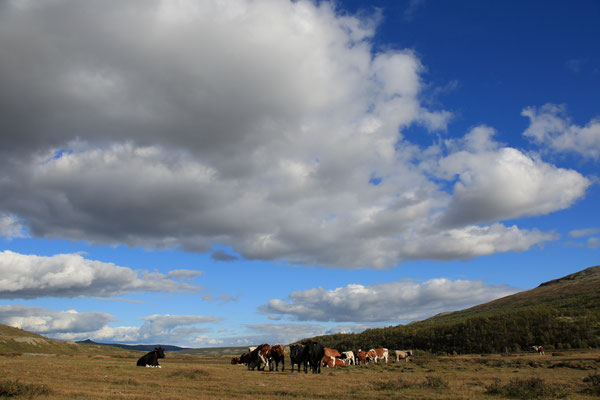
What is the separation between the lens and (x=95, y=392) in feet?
61.0

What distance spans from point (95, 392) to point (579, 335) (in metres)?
74.4

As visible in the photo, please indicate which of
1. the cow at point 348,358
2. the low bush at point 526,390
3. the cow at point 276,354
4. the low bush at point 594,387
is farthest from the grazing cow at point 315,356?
the low bush at point 594,387

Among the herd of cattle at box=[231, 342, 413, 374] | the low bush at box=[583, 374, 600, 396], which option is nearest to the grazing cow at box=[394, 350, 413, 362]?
the herd of cattle at box=[231, 342, 413, 374]

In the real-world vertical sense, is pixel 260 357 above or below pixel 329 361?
above

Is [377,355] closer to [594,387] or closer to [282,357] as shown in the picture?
[282,357]

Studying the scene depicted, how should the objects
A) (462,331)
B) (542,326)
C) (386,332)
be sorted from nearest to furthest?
(542,326) → (462,331) → (386,332)

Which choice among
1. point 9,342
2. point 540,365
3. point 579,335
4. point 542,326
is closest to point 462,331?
point 542,326

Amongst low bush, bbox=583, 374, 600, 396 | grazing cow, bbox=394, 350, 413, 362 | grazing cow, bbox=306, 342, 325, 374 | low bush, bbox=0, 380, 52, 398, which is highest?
low bush, bbox=0, 380, 52, 398

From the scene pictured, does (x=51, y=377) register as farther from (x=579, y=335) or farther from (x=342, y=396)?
(x=579, y=335)

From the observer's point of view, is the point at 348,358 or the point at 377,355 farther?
the point at 377,355

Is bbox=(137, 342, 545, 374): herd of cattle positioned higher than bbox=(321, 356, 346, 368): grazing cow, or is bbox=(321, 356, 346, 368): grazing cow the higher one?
bbox=(137, 342, 545, 374): herd of cattle

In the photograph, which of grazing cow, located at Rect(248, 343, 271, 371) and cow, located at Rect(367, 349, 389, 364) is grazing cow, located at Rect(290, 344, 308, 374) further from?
cow, located at Rect(367, 349, 389, 364)

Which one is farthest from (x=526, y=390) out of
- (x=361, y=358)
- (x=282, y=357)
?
(x=361, y=358)

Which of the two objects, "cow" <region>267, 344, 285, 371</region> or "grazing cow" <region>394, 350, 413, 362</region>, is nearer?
"cow" <region>267, 344, 285, 371</region>
